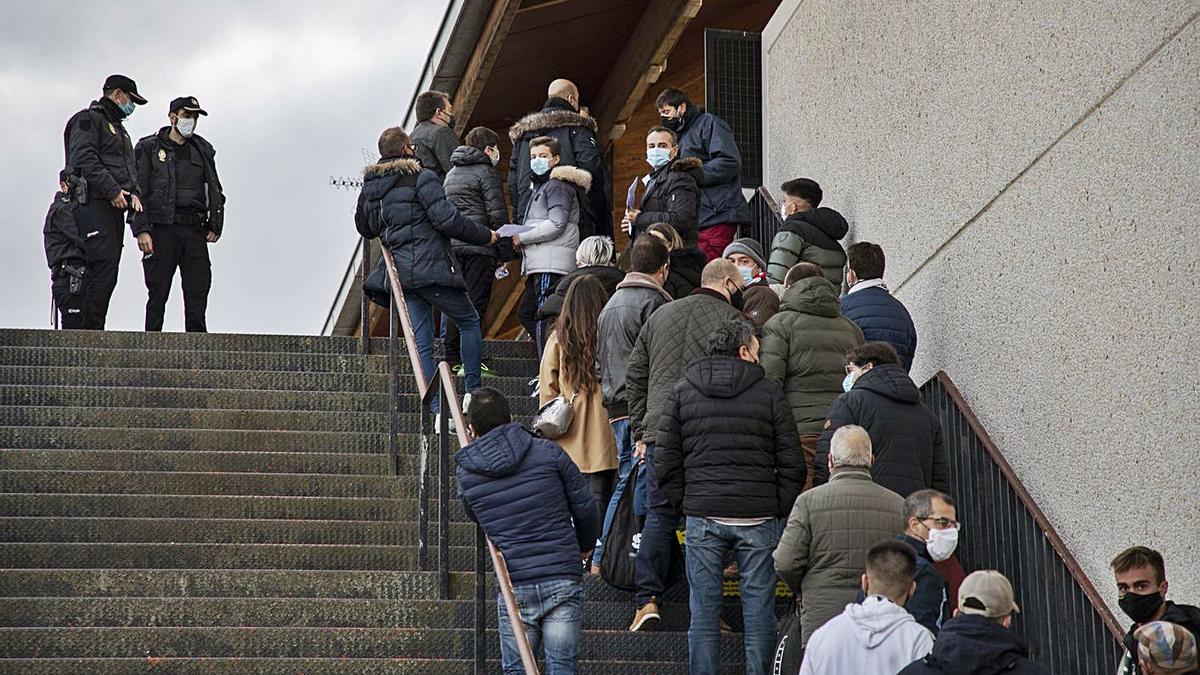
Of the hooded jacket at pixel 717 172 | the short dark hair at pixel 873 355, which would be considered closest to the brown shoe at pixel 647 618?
the short dark hair at pixel 873 355

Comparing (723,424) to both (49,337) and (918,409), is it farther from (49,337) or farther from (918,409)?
(49,337)

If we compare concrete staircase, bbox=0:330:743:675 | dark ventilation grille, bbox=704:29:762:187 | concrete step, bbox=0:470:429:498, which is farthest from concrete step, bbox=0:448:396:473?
dark ventilation grille, bbox=704:29:762:187

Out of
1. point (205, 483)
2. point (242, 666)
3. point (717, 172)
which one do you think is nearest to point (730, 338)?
point (242, 666)

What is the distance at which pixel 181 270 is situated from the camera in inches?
502

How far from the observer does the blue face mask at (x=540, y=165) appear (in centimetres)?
1130

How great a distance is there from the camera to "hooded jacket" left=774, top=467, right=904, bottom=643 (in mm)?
6676

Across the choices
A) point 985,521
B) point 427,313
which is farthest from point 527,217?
point 985,521

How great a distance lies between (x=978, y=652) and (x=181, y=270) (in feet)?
27.7

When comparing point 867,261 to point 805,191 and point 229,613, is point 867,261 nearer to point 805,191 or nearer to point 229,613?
point 805,191

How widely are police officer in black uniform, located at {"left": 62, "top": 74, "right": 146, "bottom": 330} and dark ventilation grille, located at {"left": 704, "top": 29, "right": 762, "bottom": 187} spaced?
4179mm

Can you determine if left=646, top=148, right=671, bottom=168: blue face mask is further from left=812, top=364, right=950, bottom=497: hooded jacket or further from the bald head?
left=812, top=364, right=950, bottom=497: hooded jacket

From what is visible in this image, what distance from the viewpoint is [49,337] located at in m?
11.2

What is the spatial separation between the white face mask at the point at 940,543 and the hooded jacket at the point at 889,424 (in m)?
0.80

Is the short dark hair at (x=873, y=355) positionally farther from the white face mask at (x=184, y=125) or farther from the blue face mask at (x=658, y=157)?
the white face mask at (x=184, y=125)
